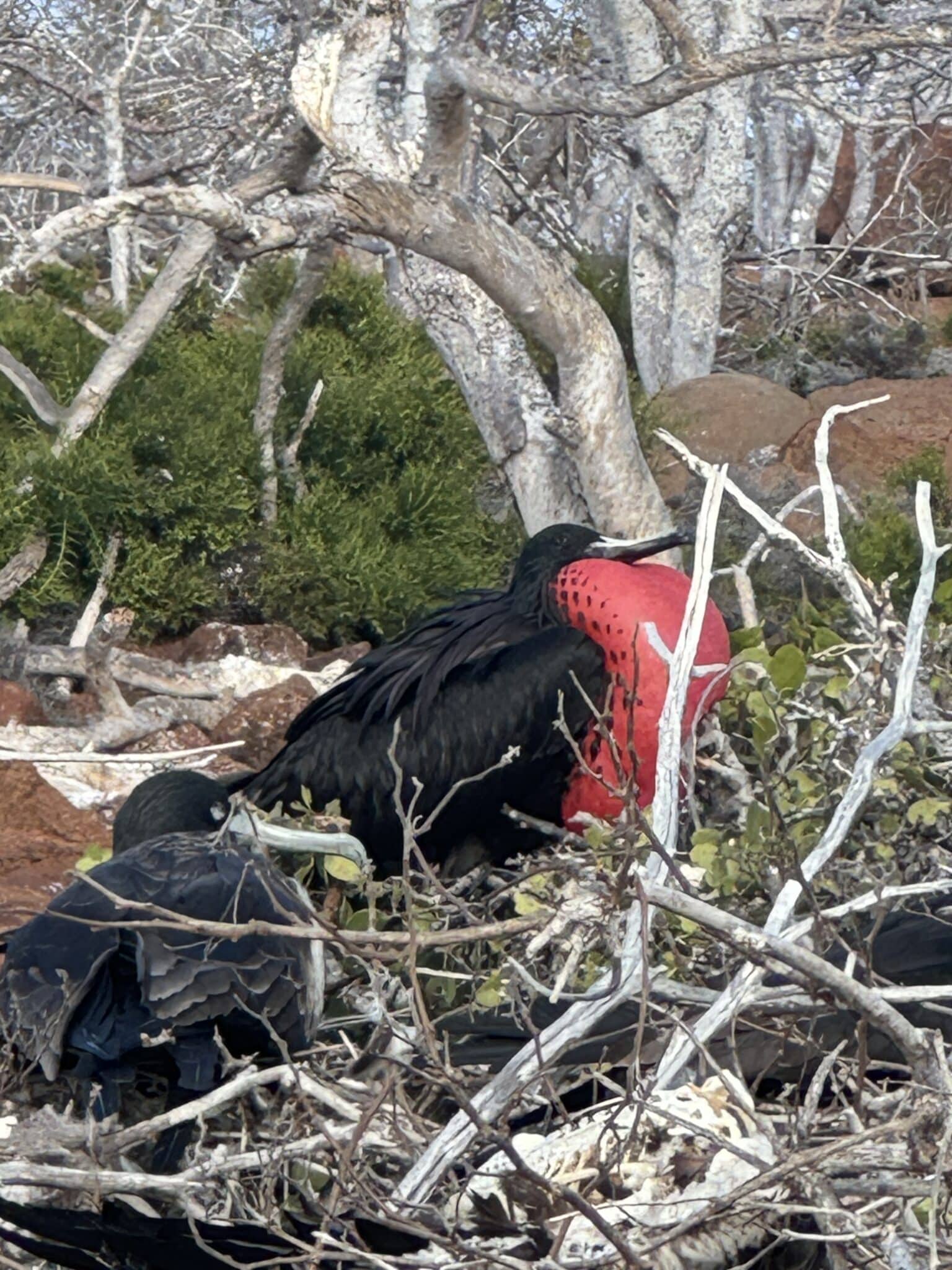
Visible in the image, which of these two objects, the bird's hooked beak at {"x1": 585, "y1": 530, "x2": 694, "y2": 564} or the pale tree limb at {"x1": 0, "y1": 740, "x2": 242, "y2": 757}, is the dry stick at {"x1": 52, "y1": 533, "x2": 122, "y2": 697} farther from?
the bird's hooked beak at {"x1": 585, "y1": 530, "x2": 694, "y2": 564}

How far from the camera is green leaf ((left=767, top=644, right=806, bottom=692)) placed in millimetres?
3295

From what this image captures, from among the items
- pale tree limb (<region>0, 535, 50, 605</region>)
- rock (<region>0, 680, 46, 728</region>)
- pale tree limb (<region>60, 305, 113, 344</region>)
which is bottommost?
rock (<region>0, 680, 46, 728</region>)

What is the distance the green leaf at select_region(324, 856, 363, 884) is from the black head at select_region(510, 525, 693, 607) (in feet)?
2.48

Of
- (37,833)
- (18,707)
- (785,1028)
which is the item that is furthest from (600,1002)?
(18,707)

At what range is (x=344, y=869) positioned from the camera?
3.11m

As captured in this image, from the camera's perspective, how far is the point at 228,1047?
2.62 meters

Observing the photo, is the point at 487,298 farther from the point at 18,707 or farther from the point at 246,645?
the point at 18,707

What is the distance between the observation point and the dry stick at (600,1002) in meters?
2.03

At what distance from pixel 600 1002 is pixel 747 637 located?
1.63 meters

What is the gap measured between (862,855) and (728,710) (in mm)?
599

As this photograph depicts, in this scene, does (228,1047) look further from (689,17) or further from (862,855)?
(689,17)

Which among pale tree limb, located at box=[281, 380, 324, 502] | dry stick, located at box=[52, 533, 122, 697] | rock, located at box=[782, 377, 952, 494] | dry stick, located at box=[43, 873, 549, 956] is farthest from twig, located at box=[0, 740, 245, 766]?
rock, located at box=[782, 377, 952, 494]

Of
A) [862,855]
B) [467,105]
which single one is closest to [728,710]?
[862,855]

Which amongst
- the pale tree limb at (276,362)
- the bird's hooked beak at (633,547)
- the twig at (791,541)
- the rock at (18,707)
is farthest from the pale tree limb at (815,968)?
the pale tree limb at (276,362)
